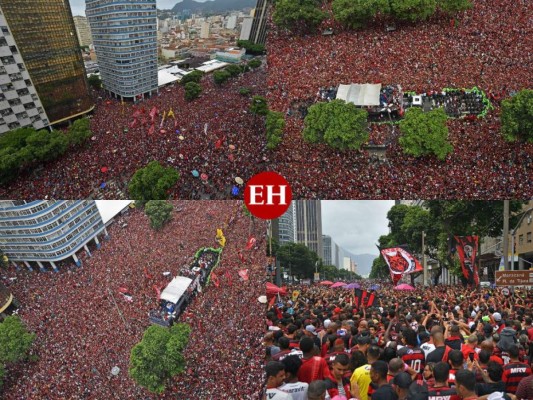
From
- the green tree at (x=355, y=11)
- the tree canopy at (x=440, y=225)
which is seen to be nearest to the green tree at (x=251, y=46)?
the green tree at (x=355, y=11)

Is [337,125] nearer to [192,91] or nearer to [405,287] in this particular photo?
[405,287]

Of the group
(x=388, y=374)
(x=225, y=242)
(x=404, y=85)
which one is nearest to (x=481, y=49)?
(x=404, y=85)

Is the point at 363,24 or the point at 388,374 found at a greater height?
the point at 363,24

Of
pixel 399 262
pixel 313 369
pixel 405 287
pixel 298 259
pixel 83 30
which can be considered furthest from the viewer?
pixel 83 30

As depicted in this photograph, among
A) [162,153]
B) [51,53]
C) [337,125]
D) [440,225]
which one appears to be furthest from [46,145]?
[440,225]

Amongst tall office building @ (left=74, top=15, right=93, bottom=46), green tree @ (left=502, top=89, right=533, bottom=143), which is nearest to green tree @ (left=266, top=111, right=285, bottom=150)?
green tree @ (left=502, top=89, right=533, bottom=143)

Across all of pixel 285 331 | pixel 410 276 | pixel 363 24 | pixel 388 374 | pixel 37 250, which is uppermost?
pixel 363 24

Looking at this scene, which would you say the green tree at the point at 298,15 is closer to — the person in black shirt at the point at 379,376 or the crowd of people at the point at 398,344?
the crowd of people at the point at 398,344

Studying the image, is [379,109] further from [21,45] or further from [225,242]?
[21,45]
